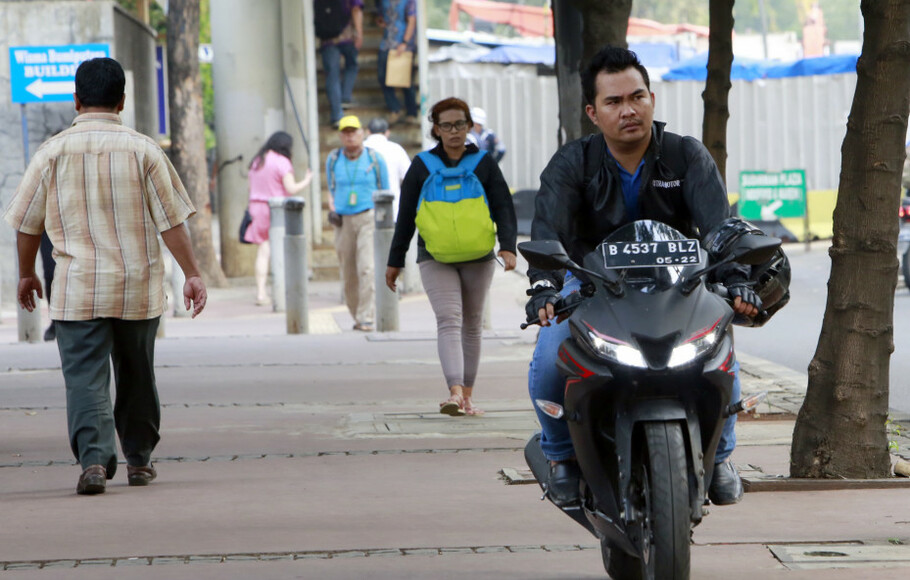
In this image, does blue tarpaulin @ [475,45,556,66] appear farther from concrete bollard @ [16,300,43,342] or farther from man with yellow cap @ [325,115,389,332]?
concrete bollard @ [16,300,43,342]

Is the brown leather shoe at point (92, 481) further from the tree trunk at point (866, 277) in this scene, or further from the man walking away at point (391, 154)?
the man walking away at point (391, 154)

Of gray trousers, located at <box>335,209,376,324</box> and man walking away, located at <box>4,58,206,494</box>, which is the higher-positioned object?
man walking away, located at <box>4,58,206,494</box>

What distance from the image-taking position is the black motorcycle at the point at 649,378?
4.16m

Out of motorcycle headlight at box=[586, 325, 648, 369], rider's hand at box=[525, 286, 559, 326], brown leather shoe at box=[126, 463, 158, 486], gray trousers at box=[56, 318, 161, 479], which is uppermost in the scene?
rider's hand at box=[525, 286, 559, 326]

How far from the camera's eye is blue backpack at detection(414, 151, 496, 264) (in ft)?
29.2

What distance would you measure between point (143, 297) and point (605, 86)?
9.04ft

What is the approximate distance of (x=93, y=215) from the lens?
6.82 m

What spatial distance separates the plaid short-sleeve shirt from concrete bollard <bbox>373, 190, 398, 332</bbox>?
740 cm

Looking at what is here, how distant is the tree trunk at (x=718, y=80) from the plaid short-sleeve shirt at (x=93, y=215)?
3.85 m

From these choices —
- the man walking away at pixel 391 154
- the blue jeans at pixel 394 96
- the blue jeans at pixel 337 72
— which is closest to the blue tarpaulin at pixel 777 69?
the blue jeans at pixel 394 96

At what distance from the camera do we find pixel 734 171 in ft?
97.6

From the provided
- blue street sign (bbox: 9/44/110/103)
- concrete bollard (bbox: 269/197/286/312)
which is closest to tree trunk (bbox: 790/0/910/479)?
blue street sign (bbox: 9/44/110/103)

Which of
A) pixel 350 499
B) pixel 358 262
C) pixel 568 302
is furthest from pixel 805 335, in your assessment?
pixel 568 302

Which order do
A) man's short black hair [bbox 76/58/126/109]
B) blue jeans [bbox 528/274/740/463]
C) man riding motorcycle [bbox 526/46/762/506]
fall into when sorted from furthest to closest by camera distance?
man's short black hair [bbox 76/58/126/109] < man riding motorcycle [bbox 526/46/762/506] < blue jeans [bbox 528/274/740/463]
